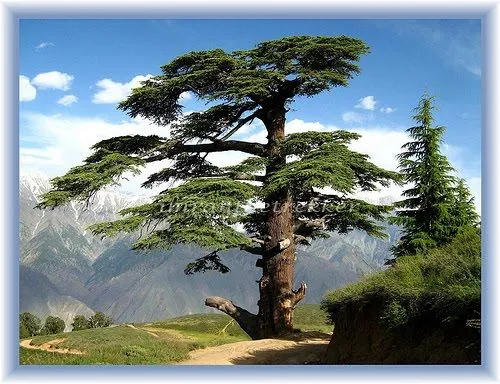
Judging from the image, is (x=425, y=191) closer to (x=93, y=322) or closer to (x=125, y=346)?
(x=125, y=346)

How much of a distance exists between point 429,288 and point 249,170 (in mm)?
6585

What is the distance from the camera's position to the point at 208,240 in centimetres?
1220

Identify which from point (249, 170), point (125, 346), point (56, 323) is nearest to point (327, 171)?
point (249, 170)

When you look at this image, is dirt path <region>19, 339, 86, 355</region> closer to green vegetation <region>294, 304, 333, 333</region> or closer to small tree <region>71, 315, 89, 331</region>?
green vegetation <region>294, 304, 333, 333</region>

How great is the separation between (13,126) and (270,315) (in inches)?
362

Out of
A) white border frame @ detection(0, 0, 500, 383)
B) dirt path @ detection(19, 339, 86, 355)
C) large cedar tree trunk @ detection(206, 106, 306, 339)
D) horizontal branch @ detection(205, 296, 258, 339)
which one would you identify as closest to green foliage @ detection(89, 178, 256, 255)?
large cedar tree trunk @ detection(206, 106, 306, 339)

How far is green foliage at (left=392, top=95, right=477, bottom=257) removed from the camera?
1439 centimetres

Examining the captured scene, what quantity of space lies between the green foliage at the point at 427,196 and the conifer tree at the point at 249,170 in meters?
0.71

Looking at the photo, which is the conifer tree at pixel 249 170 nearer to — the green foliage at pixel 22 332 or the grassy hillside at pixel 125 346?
the grassy hillside at pixel 125 346

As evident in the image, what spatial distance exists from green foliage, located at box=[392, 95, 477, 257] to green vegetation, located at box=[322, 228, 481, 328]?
157 inches

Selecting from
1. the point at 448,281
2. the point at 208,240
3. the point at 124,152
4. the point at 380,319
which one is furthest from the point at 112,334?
the point at 448,281

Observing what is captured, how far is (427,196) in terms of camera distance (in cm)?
1474

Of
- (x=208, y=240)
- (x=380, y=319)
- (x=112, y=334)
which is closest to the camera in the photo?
(x=380, y=319)

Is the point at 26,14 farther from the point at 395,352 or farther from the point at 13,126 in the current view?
the point at 395,352
